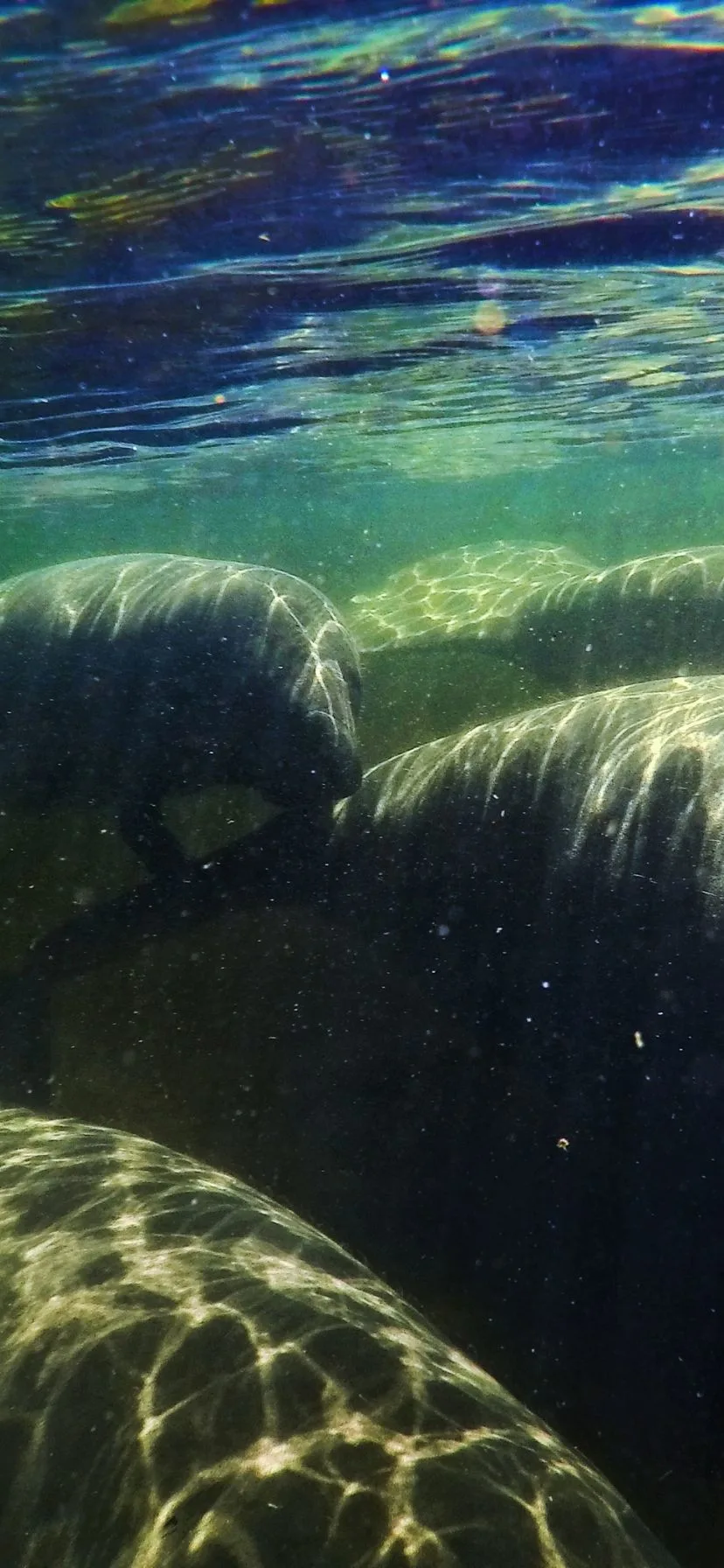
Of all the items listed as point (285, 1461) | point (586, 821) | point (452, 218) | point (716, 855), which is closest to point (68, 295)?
point (452, 218)

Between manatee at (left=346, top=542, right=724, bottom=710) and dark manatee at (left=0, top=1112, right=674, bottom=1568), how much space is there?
24.3 ft

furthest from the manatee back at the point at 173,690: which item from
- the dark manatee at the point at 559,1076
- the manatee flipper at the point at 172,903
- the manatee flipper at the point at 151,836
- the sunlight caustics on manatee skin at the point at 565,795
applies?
the dark manatee at the point at 559,1076

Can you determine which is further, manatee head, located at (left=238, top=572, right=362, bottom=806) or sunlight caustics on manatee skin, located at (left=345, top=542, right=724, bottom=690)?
sunlight caustics on manatee skin, located at (left=345, top=542, right=724, bottom=690)

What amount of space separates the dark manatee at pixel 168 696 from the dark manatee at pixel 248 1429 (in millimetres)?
3864

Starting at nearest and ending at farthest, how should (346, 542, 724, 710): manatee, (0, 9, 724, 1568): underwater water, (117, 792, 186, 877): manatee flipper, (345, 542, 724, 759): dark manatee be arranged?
(0, 9, 724, 1568): underwater water < (117, 792, 186, 877): manatee flipper < (345, 542, 724, 759): dark manatee < (346, 542, 724, 710): manatee

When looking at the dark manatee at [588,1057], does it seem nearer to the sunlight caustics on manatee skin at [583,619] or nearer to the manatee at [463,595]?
the sunlight caustics on manatee skin at [583,619]

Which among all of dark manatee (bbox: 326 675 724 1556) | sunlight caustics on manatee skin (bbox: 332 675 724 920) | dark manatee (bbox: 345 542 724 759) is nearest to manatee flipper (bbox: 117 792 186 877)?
sunlight caustics on manatee skin (bbox: 332 675 724 920)

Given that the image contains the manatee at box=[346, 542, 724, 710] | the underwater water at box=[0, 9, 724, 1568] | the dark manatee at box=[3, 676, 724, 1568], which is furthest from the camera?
the manatee at box=[346, 542, 724, 710]

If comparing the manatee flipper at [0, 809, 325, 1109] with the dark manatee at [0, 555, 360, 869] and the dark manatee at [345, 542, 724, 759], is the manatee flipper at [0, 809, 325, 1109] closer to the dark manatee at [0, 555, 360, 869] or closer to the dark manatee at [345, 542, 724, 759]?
the dark manatee at [0, 555, 360, 869]

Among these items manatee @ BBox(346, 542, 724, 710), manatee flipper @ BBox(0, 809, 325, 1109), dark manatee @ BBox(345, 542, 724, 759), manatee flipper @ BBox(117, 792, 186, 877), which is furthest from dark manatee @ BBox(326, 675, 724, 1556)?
manatee @ BBox(346, 542, 724, 710)

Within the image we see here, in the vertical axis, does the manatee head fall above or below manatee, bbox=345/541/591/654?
above

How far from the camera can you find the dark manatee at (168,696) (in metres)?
6.62

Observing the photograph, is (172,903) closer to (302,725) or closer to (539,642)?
(302,725)

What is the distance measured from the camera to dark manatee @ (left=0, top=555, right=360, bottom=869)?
6.62 meters
